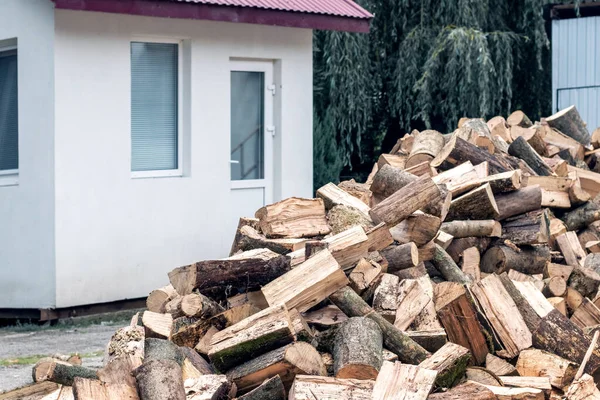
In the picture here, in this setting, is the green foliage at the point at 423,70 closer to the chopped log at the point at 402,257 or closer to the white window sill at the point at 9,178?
the white window sill at the point at 9,178

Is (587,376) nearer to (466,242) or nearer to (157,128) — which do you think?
(466,242)

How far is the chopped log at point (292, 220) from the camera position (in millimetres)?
7129

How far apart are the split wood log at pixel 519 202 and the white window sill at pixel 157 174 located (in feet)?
12.3

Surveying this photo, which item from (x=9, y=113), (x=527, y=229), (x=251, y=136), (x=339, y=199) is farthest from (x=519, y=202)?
(x=9, y=113)

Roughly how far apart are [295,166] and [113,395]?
6708 millimetres

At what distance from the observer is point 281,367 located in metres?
5.39

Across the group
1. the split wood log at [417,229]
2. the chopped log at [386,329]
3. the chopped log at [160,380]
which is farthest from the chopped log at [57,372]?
the split wood log at [417,229]

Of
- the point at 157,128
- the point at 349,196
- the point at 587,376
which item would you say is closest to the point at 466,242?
the point at 349,196

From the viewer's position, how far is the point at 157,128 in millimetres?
10461

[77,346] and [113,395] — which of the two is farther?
[77,346]

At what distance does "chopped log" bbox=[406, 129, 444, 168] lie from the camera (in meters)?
9.05

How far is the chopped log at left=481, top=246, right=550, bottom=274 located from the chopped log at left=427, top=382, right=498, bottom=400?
264cm

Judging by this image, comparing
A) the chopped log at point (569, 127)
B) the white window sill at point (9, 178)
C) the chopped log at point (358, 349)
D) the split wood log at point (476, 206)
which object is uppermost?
the chopped log at point (569, 127)

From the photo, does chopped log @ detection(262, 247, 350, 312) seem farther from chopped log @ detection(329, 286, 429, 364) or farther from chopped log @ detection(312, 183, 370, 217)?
chopped log @ detection(312, 183, 370, 217)
